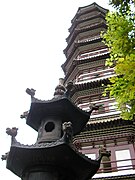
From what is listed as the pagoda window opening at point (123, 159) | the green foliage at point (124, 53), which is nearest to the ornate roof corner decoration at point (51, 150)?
the green foliage at point (124, 53)

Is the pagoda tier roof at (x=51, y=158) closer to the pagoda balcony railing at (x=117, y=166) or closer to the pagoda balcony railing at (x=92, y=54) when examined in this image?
the pagoda balcony railing at (x=117, y=166)

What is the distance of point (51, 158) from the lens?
6.02 metres

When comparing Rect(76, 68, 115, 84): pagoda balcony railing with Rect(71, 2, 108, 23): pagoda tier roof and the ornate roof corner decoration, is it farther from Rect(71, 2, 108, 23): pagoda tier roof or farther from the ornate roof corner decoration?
the ornate roof corner decoration

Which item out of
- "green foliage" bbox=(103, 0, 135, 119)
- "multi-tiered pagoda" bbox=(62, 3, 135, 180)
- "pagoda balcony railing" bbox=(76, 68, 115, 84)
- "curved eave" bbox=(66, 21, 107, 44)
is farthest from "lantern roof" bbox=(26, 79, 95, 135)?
"curved eave" bbox=(66, 21, 107, 44)

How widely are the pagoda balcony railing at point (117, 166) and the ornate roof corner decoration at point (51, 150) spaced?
6.45 m

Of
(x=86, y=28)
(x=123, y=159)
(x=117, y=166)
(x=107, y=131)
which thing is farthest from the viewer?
(x=86, y=28)

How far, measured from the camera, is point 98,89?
57.0ft

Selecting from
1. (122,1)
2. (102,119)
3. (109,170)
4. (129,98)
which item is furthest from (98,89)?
(129,98)

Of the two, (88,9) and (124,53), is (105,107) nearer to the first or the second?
(124,53)

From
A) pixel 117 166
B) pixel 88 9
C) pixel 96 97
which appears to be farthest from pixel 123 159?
pixel 88 9

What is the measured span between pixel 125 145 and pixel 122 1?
8194mm

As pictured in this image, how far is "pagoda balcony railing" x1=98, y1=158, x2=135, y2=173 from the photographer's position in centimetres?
1285

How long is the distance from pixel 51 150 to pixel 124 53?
10.2ft

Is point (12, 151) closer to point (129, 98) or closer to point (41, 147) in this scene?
point (41, 147)
